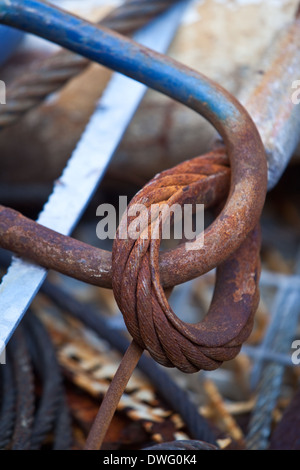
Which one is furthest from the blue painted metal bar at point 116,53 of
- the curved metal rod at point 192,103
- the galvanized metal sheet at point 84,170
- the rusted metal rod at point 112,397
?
the rusted metal rod at point 112,397

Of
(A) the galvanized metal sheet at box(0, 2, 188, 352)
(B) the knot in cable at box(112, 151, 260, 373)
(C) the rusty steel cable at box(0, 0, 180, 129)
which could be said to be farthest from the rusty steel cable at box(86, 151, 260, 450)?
(C) the rusty steel cable at box(0, 0, 180, 129)

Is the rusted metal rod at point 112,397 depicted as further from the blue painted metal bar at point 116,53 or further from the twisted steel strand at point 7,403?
the blue painted metal bar at point 116,53

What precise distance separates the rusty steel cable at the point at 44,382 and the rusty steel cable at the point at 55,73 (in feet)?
1.17

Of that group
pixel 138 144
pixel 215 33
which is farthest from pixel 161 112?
pixel 215 33

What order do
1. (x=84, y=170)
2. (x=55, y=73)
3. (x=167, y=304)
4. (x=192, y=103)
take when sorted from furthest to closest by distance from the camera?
(x=55, y=73) < (x=84, y=170) < (x=192, y=103) < (x=167, y=304)

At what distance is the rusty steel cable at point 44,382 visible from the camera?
2.22ft

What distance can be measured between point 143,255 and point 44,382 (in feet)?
1.28

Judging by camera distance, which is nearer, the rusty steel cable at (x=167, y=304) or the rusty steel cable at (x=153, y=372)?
the rusty steel cable at (x=167, y=304)

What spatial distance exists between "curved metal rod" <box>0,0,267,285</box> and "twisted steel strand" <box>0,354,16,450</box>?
0.27 meters

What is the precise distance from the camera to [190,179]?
568 mm

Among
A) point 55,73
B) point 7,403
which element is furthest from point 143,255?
point 55,73

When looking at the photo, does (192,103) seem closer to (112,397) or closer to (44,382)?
(112,397)

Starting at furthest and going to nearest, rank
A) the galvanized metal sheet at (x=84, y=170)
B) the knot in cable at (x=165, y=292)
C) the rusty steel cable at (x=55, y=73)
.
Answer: the rusty steel cable at (x=55, y=73), the galvanized metal sheet at (x=84, y=170), the knot in cable at (x=165, y=292)

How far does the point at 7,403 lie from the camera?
71 cm
